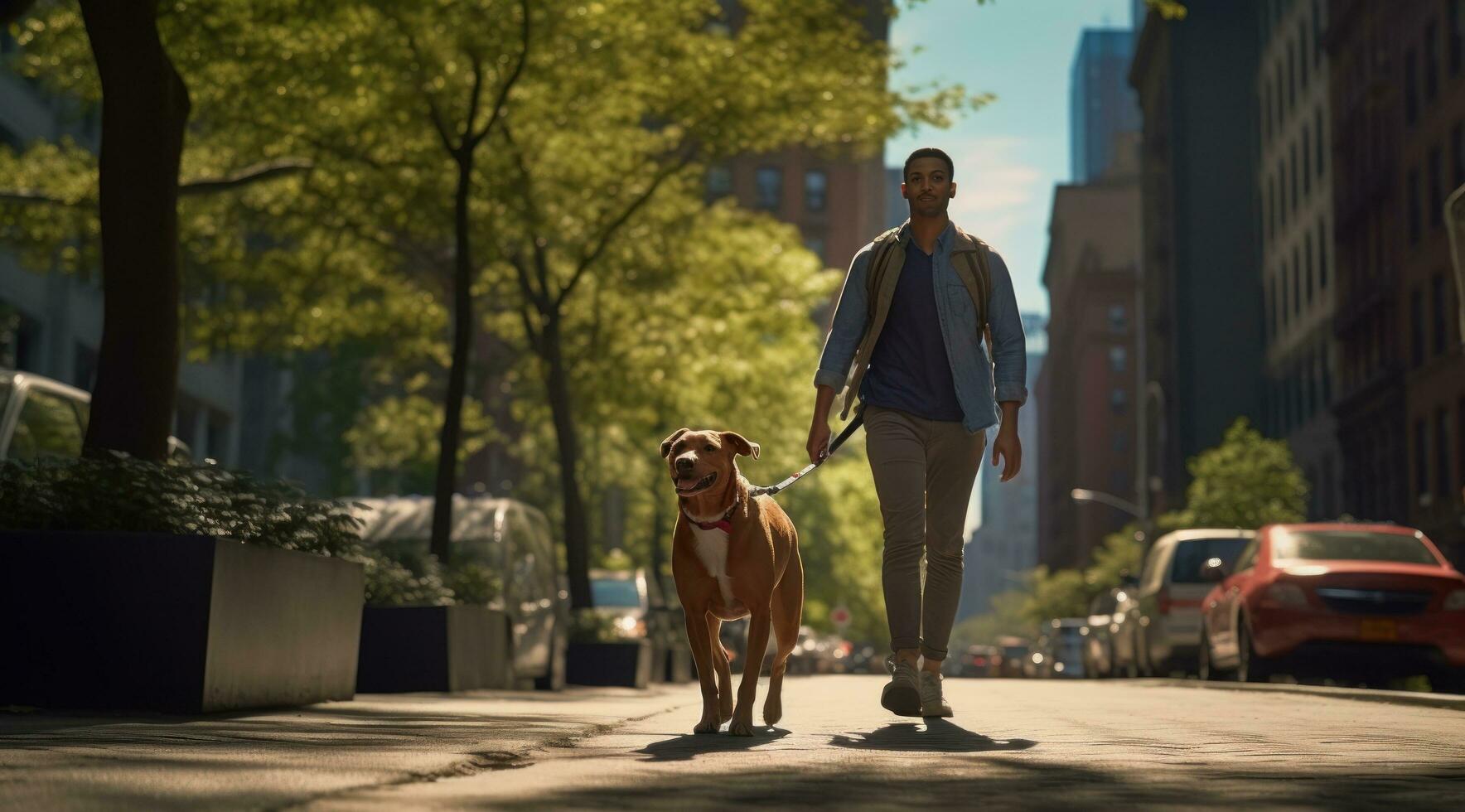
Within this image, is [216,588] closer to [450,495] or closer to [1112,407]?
[450,495]

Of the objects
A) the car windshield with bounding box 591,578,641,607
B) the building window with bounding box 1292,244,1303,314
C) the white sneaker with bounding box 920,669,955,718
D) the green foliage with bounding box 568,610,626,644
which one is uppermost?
the building window with bounding box 1292,244,1303,314

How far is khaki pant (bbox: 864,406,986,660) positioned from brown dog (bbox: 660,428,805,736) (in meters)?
1.16

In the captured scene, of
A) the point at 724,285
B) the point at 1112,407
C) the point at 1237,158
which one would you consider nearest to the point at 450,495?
the point at 724,285

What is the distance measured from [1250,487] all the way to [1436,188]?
32.1ft

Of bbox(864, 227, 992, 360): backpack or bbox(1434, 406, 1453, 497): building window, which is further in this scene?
bbox(1434, 406, 1453, 497): building window

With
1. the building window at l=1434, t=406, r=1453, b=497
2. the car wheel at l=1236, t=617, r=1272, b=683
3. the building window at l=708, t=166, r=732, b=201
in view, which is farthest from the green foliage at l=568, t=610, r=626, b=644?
the building window at l=708, t=166, r=732, b=201

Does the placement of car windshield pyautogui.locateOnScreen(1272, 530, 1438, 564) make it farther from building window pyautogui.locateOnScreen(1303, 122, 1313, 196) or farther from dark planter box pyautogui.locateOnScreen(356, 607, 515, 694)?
building window pyautogui.locateOnScreen(1303, 122, 1313, 196)

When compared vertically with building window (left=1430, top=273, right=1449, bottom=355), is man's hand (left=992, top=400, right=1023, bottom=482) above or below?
below

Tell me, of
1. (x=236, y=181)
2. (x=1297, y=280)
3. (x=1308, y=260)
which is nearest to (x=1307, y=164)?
(x=1308, y=260)

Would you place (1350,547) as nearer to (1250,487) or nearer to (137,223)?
(137,223)

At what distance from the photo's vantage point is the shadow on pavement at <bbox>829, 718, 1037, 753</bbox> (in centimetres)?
730

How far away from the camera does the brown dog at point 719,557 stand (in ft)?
25.3

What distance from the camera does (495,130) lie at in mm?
24188

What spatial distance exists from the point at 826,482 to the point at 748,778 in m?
55.3
